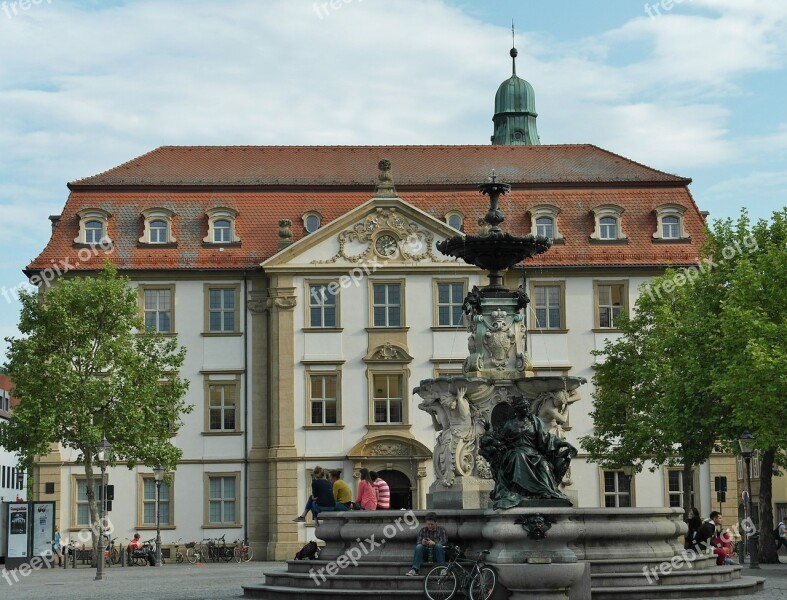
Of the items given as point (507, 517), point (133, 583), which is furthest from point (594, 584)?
point (133, 583)

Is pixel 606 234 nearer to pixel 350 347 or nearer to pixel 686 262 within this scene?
pixel 686 262

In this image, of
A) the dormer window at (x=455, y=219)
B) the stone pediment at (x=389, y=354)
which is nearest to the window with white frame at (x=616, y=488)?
the stone pediment at (x=389, y=354)

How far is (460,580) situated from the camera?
74.1 feet

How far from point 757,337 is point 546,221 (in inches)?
756

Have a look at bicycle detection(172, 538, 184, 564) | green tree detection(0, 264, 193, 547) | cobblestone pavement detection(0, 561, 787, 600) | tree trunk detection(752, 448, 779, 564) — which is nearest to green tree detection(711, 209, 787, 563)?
tree trunk detection(752, 448, 779, 564)

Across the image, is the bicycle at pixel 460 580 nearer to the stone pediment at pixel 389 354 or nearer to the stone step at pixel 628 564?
the stone step at pixel 628 564

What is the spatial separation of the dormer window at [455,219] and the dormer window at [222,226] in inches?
329

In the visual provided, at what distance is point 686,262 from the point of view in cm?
5728

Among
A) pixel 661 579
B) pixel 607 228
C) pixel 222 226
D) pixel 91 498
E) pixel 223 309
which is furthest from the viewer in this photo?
pixel 607 228

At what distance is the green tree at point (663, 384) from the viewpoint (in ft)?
147

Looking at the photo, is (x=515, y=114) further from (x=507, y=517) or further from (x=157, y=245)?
(x=507, y=517)

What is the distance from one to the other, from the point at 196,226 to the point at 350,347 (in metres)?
8.06

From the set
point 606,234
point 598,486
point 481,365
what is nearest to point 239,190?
point 606,234

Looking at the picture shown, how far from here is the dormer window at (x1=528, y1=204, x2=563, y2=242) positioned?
58.2m
